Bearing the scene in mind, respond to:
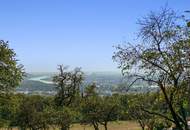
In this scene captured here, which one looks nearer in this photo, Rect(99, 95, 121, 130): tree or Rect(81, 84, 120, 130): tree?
Rect(81, 84, 120, 130): tree

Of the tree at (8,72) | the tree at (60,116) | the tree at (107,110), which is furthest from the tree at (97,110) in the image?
the tree at (8,72)

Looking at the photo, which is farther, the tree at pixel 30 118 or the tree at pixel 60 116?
the tree at pixel 30 118

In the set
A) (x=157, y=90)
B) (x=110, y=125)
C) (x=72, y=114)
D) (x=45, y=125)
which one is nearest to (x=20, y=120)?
(x=45, y=125)

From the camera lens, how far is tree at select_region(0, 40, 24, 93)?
3562cm

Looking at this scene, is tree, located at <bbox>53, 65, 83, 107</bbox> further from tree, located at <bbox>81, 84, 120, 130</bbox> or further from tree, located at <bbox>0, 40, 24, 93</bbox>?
tree, located at <bbox>0, 40, 24, 93</bbox>

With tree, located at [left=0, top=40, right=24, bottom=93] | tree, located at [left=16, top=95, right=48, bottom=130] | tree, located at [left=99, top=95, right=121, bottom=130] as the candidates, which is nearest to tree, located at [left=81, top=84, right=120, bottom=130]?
tree, located at [left=99, top=95, right=121, bottom=130]

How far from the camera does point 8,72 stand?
1412 inches

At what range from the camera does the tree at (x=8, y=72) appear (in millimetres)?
35625

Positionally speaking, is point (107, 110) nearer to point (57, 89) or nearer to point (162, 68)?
point (57, 89)

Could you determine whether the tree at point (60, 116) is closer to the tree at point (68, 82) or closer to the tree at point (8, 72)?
the tree at point (68, 82)

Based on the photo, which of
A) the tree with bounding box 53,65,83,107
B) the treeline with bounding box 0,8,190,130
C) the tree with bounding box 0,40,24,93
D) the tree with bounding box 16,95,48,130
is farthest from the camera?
the tree with bounding box 16,95,48,130

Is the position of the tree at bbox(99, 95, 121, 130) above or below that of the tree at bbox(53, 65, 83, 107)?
below

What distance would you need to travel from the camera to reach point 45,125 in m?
80.4

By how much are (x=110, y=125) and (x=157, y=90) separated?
9951cm
